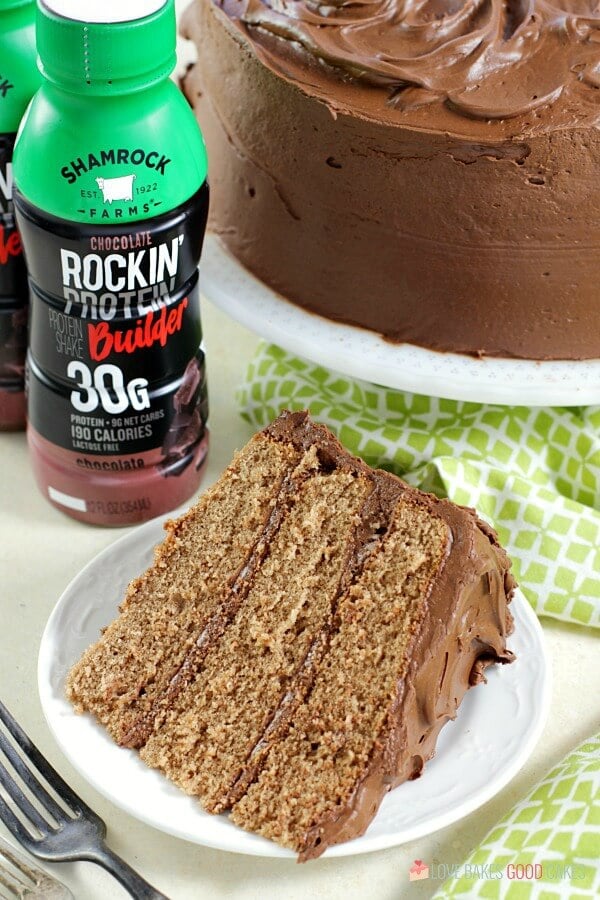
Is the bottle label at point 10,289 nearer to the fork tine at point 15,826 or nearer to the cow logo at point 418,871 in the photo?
the fork tine at point 15,826

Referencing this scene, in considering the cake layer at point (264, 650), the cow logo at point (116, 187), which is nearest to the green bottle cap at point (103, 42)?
the cow logo at point (116, 187)

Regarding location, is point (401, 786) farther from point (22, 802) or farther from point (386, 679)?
point (22, 802)

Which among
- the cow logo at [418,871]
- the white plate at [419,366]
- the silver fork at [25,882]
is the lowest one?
the cow logo at [418,871]

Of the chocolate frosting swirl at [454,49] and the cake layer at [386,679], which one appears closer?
the cake layer at [386,679]

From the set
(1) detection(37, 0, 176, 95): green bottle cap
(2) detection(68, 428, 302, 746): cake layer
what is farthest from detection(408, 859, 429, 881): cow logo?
(1) detection(37, 0, 176, 95): green bottle cap

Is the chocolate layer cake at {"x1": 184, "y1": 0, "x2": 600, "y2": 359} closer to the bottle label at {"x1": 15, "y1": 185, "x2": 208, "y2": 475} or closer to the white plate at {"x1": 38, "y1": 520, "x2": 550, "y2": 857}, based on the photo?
the bottle label at {"x1": 15, "y1": 185, "x2": 208, "y2": 475}

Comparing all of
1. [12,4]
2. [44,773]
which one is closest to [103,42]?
[12,4]
